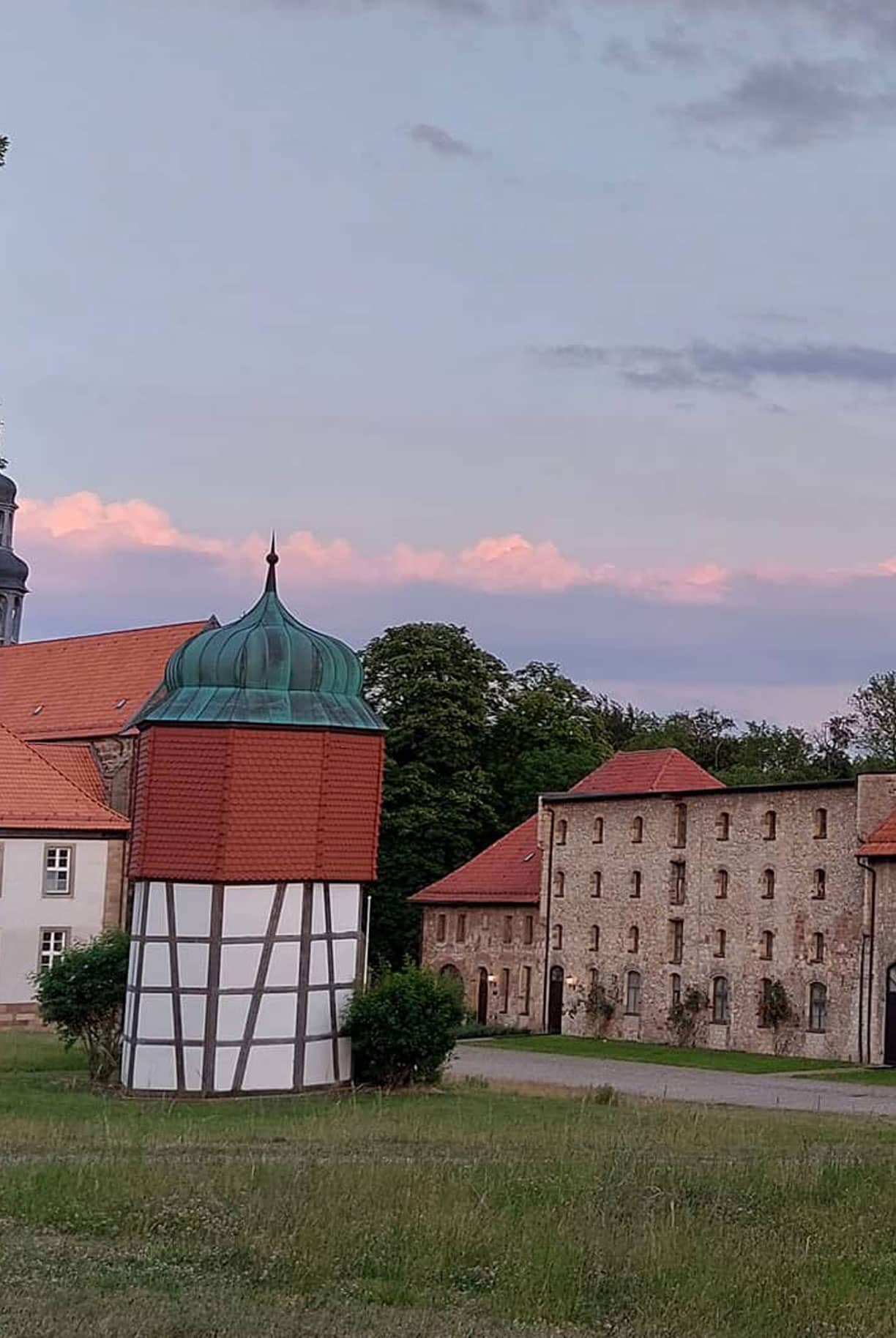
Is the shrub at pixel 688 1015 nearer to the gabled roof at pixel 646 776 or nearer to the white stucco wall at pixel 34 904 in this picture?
the gabled roof at pixel 646 776

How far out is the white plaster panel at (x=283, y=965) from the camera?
30.0 meters

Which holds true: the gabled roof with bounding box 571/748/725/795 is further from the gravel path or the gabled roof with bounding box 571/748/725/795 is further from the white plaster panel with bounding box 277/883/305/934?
the white plaster panel with bounding box 277/883/305/934

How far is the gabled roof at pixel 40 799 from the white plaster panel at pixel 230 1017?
850 inches

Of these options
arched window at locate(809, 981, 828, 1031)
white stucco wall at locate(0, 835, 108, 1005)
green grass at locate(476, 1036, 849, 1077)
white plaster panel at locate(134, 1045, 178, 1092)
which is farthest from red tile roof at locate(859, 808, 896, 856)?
white plaster panel at locate(134, 1045, 178, 1092)

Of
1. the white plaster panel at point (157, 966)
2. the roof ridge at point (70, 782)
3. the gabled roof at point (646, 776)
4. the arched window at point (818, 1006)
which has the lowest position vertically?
the arched window at point (818, 1006)

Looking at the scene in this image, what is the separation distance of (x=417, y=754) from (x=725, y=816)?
707 inches

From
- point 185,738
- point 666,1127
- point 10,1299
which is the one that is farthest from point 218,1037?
point 10,1299

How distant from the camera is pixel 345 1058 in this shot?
30.7 metres

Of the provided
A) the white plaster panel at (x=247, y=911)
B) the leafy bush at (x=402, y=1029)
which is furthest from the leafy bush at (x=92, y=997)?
the leafy bush at (x=402, y=1029)

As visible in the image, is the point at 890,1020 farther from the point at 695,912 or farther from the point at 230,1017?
the point at 230,1017

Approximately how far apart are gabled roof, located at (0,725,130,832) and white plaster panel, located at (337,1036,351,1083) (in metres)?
21.4

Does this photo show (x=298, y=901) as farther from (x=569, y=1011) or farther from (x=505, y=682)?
(x=505, y=682)

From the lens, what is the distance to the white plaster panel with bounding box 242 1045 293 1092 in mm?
29672

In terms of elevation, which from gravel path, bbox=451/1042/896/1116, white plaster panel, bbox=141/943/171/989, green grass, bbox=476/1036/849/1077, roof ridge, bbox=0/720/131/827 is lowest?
green grass, bbox=476/1036/849/1077
